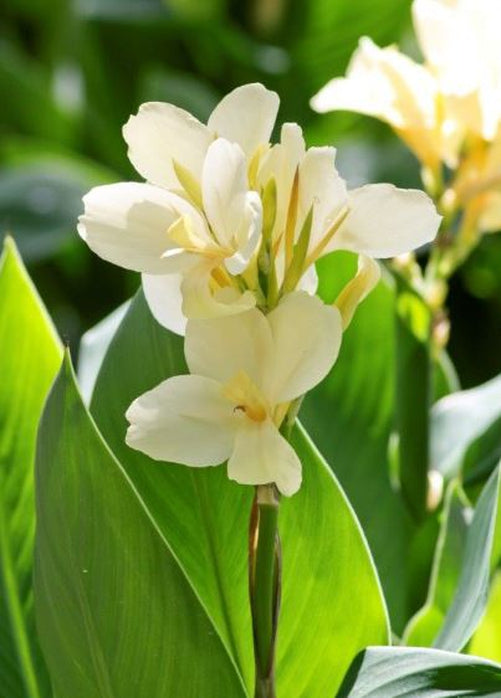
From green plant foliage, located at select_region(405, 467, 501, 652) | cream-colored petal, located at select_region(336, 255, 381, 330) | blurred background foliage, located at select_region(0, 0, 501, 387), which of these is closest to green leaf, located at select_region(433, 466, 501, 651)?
green plant foliage, located at select_region(405, 467, 501, 652)

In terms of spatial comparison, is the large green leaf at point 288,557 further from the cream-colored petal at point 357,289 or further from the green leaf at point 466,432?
the green leaf at point 466,432

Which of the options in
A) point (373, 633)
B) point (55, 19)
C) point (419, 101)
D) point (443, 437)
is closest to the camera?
point (373, 633)

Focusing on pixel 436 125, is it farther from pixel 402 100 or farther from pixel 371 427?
pixel 371 427

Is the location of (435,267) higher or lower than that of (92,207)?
lower

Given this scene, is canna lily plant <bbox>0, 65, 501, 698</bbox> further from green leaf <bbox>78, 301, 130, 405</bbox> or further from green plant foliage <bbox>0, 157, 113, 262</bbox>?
green plant foliage <bbox>0, 157, 113, 262</bbox>

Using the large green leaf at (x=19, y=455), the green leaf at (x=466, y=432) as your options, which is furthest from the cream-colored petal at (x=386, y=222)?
the green leaf at (x=466, y=432)

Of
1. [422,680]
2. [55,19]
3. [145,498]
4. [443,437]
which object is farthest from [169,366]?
[55,19]

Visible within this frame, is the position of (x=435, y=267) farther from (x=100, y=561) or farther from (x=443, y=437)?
(x=100, y=561)
